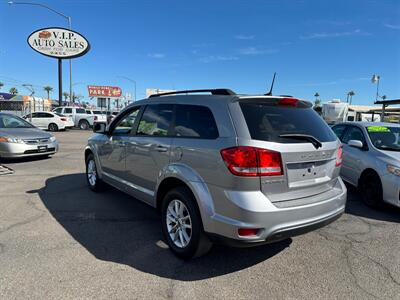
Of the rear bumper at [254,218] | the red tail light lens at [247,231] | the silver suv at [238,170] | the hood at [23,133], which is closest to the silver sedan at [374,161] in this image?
the silver suv at [238,170]

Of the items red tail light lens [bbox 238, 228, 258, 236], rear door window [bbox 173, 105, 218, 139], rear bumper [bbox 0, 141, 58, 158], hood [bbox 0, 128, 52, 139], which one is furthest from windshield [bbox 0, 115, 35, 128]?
red tail light lens [bbox 238, 228, 258, 236]

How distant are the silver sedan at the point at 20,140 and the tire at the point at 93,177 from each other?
374cm

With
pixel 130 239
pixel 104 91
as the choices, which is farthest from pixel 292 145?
pixel 104 91

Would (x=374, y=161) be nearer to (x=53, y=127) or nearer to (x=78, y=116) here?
(x=53, y=127)

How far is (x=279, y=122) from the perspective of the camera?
3076 mm

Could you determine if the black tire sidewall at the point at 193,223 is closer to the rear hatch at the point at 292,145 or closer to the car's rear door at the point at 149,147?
the car's rear door at the point at 149,147

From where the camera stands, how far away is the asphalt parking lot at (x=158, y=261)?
2805 millimetres

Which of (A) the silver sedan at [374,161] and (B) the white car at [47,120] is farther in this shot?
(B) the white car at [47,120]

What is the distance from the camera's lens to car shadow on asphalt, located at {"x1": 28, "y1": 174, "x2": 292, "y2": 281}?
3.22 meters

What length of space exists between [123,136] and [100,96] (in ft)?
144

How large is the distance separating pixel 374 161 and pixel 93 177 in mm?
5212

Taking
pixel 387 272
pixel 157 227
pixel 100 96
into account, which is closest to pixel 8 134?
pixel 157 227

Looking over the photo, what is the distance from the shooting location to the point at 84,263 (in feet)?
10.7

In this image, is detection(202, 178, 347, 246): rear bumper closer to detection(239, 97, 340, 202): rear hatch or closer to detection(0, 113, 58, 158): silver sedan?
detection(239, 97, 340, 202): rear hatch
